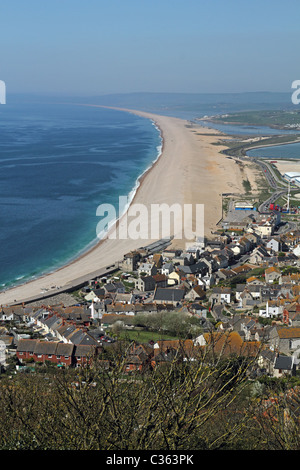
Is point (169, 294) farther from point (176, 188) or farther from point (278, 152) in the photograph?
point (278, 152)

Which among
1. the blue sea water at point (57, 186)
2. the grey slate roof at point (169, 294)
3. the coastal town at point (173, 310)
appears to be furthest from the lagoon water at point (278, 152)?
the grey slate roof at point (169, 294)

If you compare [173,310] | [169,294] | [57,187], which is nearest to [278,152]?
[57,187]

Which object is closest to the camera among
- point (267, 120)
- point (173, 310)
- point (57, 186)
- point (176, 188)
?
point (173, 310)

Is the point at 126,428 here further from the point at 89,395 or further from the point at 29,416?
the point at 29,416

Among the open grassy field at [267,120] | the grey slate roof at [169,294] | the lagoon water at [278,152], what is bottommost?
the grey slate roof at [169,294]

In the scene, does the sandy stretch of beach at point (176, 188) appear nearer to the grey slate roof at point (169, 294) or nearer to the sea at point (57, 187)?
the sea at point (57, 187)

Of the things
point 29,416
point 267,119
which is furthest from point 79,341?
point 267,119
